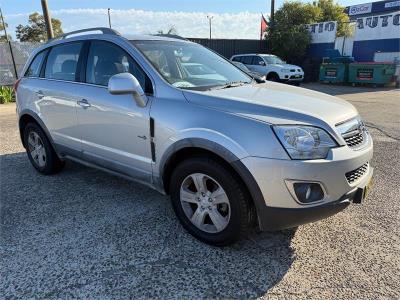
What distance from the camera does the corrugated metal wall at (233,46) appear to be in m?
22.9

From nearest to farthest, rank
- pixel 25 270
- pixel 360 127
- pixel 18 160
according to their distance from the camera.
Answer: pixel 25 270 → pixel 360 127 → pixel 18 160

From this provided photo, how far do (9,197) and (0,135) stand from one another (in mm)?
3951

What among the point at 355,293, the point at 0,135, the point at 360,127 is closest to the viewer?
the point at 355,293

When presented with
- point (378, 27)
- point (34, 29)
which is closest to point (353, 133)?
point (378, 27)

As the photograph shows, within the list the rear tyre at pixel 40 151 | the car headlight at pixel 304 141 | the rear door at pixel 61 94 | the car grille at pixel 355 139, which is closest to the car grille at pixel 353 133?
the car grille at pixel 355 139

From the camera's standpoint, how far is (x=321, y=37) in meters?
23.6

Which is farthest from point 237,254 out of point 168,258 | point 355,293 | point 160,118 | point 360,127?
point 360,127

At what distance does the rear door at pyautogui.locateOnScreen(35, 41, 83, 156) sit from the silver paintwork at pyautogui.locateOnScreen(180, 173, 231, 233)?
65.1 inches

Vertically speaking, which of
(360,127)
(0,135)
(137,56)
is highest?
(137,56)

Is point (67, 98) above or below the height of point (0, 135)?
above

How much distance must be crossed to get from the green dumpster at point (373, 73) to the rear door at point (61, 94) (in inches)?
656

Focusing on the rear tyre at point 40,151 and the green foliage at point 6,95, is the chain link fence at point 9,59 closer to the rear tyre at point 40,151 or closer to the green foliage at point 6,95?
the green foliage at point 6,95

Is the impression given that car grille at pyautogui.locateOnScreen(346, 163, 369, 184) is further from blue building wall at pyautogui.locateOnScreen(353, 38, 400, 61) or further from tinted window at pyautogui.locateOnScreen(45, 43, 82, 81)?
blue building wall at pyautogui.locateOnScreen(353, 38, 400, 61)

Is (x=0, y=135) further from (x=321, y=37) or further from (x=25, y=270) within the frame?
(x=321, y=37)
